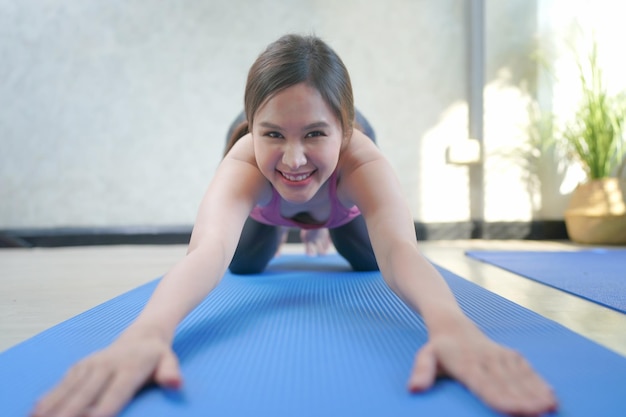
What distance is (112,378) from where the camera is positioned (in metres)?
0.67

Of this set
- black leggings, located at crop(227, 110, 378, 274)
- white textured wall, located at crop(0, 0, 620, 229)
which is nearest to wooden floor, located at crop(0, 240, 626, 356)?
black leggings, located at crop(227, 110, 378, 274)

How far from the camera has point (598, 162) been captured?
3238mm

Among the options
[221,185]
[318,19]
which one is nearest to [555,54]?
[318,19]

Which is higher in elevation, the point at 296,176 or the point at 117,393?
the point at 296,176

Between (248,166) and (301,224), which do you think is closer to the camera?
(248,166)

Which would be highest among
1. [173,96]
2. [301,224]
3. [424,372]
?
[173,96]

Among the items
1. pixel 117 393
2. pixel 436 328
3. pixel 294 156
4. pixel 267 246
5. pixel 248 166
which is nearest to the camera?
pixel 117 393

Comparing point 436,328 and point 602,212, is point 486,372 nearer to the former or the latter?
point 436,328

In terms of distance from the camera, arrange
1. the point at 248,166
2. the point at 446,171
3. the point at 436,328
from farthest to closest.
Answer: the point at 446,171 < the point at 248,166 < the point at 436,328

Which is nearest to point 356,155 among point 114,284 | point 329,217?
point 329,217

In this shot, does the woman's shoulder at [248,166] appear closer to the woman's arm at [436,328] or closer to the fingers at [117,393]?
the woman's arm at [436,328]

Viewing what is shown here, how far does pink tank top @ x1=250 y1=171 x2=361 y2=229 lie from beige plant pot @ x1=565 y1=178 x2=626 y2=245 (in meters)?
2.10

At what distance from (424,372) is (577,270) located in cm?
151

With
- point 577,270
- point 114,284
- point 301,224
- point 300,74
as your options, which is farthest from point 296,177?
point 577,270
